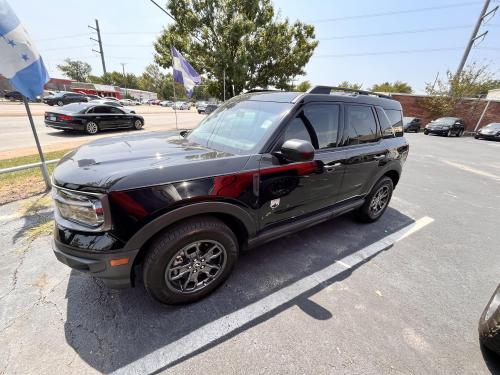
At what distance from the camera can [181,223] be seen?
193cm

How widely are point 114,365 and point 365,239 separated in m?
3.19

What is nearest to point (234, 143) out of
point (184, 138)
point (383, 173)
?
point (184, 138)

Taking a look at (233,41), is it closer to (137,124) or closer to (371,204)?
(137,124)

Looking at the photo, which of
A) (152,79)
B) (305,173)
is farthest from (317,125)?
(152,79)

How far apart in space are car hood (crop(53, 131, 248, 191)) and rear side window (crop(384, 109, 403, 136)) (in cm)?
283

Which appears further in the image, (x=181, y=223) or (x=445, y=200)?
(x=445, y=200)

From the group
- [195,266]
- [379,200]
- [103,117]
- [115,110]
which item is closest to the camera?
[195,266]

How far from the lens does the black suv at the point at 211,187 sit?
1.70 meters

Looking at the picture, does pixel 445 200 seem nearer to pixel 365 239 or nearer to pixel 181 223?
pixel 365 239

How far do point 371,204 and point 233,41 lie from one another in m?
18.7

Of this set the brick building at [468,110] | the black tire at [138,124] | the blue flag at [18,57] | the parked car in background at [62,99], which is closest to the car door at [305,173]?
the blue flag at [18,57]

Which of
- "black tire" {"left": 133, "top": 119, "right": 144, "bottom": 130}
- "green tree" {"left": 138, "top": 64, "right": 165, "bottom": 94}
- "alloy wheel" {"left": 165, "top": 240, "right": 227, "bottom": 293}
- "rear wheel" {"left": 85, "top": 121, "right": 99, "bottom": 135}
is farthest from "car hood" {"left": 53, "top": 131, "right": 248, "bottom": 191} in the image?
"green tree" {"left": 138, "top": 64, "right": 165, "bottom": 94}

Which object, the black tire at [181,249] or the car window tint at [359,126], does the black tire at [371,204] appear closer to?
the car window tint at [359,126]

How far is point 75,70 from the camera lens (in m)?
79.2
